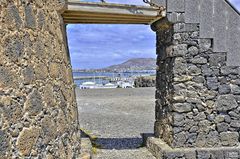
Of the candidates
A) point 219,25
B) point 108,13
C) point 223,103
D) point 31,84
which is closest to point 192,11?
point 219,25

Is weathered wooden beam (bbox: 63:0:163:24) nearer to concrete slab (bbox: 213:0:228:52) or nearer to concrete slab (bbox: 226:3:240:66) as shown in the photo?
concrete slab (bbox: 213:0:228:52)

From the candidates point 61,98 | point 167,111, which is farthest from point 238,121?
point 61,98

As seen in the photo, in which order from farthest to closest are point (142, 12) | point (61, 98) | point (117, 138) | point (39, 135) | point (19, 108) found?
point (117, 138) → point (142, 12) → point (61, 98) → point (39, 135) → point (19, 108)

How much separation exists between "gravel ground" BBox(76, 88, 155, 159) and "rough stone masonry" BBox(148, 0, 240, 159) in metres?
1.19

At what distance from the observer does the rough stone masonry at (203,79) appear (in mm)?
6094

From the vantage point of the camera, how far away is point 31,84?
332cm

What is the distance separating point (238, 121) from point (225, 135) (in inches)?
15.6

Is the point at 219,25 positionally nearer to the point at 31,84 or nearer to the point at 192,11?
the point at 192,11

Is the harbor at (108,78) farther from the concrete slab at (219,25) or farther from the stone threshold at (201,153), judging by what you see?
the concrete slab at (219,25)

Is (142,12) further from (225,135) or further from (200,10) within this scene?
(225,135)

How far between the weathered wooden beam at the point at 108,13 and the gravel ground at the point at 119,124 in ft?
10.2

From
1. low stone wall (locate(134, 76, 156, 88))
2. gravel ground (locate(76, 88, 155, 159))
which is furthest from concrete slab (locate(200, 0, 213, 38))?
low stone wall (locate(134, 76, 156, 88))

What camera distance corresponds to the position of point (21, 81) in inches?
121

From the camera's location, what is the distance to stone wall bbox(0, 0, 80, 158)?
280 centimetres
